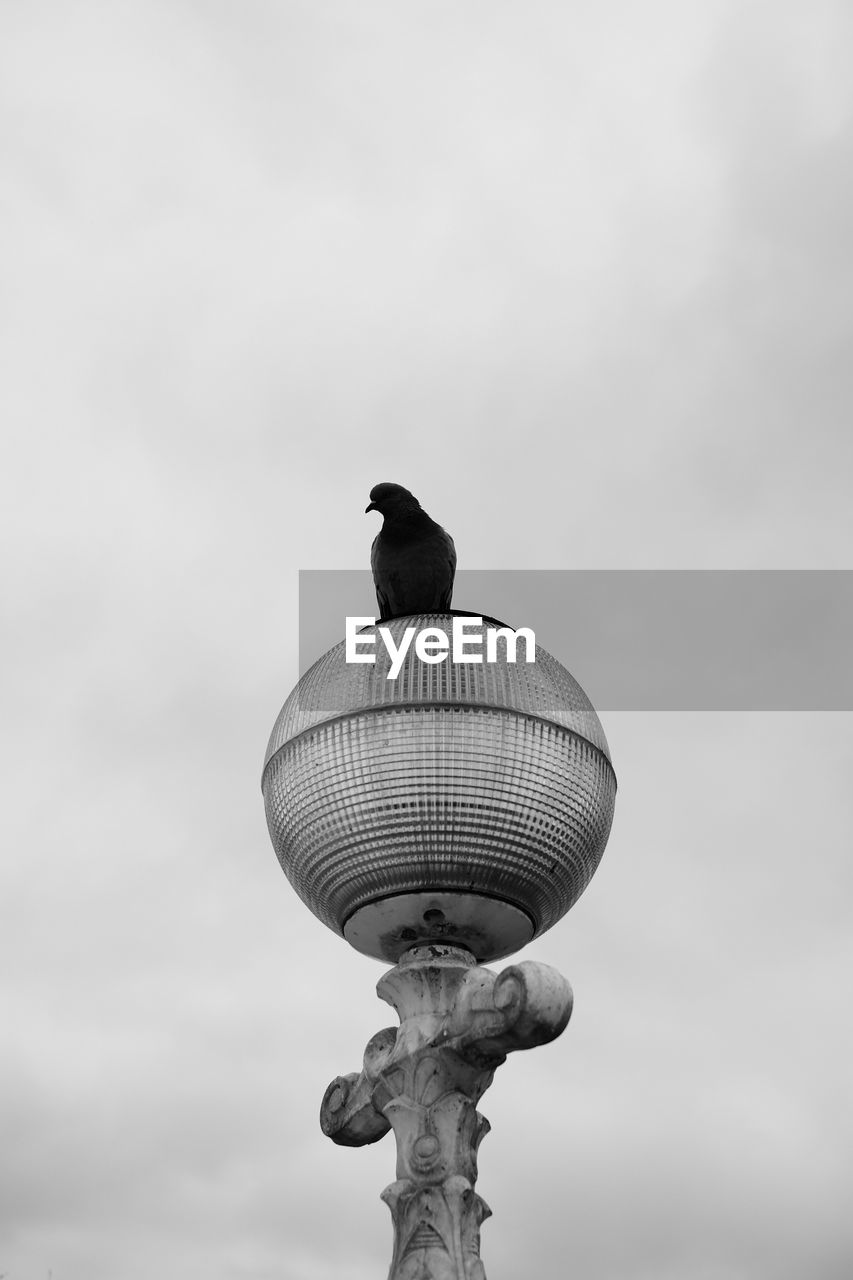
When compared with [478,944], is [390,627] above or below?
above

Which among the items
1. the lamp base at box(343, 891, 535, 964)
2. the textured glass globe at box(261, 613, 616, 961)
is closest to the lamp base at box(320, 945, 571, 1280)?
the lamp base at box(343, 891, 535, 964)

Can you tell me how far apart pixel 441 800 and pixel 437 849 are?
0.35 meters

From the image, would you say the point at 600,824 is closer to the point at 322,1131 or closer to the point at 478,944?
the point at 478,944

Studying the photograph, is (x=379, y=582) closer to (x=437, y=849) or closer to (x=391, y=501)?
(x=391, y=501)

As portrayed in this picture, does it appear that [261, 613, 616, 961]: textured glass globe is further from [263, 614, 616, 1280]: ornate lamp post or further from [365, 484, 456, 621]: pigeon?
[365, 484, 456, 621]: pigeon

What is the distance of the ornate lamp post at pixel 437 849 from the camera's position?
11422 mm

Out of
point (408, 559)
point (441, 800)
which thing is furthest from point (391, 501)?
point (441, 800)

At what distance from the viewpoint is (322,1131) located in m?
12.7

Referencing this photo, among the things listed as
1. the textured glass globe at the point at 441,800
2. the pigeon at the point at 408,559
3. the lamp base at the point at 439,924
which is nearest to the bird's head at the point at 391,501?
the pigeon at the point at 408,559

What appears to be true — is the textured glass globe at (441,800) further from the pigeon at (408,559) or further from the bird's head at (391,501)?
the bird's head at (391,501)

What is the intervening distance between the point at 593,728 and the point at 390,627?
1.69 meters

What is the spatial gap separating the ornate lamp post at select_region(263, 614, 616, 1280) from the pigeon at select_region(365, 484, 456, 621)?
0.78 metres

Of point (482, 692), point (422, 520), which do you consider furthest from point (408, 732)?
point (422, 520)

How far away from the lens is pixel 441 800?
11602 millimetres
